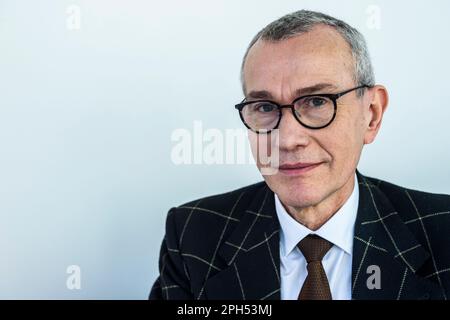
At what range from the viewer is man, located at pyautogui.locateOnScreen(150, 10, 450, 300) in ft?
4.14

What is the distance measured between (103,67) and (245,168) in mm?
530

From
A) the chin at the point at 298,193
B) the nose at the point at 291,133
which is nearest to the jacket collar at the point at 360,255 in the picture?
the chin at the point at 298,193

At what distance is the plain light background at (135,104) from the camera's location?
1639 mm

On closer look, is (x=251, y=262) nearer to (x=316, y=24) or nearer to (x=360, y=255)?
(x=360, y=255)

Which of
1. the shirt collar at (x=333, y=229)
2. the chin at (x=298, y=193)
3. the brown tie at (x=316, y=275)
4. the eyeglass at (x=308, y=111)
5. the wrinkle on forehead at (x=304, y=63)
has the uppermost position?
the wrinkle on forehead at (x=304, y=63)

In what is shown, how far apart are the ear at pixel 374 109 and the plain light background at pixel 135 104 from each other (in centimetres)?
27

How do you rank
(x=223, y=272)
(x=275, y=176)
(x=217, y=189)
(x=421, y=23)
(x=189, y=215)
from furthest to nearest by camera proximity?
(x=217, y=189)
(x=421, y=23)
(x=189, y=215)
(x=223, y=272)
(x=275, y=176)

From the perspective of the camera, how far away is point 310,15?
1309mm

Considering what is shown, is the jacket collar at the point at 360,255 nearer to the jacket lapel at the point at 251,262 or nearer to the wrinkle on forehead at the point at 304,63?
the jacket lapel at the point at 251,262

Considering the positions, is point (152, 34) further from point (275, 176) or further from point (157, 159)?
point (275, 176)

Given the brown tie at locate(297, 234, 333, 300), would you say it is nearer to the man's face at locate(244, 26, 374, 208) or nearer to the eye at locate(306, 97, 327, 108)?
the man's face at locate(244, 26, 374, 208)

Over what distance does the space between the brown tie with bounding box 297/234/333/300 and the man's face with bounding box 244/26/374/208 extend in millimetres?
120

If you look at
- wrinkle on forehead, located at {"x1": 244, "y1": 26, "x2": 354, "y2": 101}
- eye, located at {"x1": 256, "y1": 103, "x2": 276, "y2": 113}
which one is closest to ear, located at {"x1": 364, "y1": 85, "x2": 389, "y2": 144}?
wrinkle on forehead, located at {"x1": 244, "y1": 26, "x2": 354, "y2": 101}
